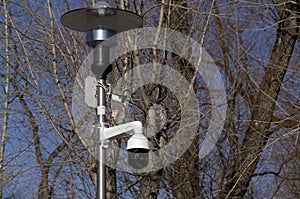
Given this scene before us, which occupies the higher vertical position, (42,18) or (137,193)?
(42,18)

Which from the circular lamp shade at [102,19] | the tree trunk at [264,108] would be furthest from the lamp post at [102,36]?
the tree trunk at [264,108]

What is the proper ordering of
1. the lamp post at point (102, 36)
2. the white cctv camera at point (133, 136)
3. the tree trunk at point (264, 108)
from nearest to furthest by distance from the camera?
the white cctv camera at point (133, 136) → the lamp post at point (102, 36) → the tree trunk at point (264, 108)

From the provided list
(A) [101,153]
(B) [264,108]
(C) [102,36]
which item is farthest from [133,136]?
(B) [264,108]

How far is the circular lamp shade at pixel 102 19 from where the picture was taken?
3986 millimetres

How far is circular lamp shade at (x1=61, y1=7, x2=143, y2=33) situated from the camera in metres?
3.99

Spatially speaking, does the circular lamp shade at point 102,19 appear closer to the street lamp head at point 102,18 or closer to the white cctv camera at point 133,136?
the street lamp head at point 102,18

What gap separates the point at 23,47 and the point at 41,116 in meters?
0.70

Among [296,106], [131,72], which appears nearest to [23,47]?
[131,72]

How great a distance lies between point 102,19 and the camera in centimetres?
400

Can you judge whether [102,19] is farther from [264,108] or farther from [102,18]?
[264,108]

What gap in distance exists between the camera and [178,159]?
5352mm

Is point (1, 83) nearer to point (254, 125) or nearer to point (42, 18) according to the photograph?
point (42, 18)

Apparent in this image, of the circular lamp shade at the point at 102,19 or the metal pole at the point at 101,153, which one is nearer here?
the metal pole at the point at 101,153

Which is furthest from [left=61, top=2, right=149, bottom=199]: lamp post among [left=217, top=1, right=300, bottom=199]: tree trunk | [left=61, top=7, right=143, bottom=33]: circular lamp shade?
[left=217, top=1, right=300, bottom=199]: tree trunk
